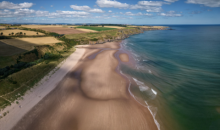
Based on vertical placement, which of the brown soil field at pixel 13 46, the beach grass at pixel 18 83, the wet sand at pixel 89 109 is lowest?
the wet sand at pixel 89 109

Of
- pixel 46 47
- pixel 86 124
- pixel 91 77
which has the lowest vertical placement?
pixel 86 124

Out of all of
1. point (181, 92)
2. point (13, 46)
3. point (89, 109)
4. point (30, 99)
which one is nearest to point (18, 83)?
point (30, 99)

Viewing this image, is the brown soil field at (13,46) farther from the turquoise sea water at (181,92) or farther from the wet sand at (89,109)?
the turquoise sea water at (181,92)

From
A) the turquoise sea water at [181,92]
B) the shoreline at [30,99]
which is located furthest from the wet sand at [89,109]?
the turquoise sea water at [181,92]

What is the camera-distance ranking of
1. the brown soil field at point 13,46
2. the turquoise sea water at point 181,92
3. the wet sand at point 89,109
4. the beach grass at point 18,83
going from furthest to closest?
1. the brown soil field at point 13,46
2. the beach grass at point 18,83
3. the turquoise sea water at point 181,92
4. the wet sand at point 89,109

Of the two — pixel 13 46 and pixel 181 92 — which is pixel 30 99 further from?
pixel 13 46

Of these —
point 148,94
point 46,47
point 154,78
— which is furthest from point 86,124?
point 46,47

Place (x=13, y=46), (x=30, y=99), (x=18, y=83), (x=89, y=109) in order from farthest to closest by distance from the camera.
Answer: (x=13, y=46) < (x=18, y=83) < (x=30, y=99) < (x=89, y=109)

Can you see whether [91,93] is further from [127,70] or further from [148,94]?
[127,70]

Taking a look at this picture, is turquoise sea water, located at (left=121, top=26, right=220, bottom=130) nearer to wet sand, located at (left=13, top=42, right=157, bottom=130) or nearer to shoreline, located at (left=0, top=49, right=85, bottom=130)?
wet sand, located at (left=13, top=42, right=157, bottom=130)
